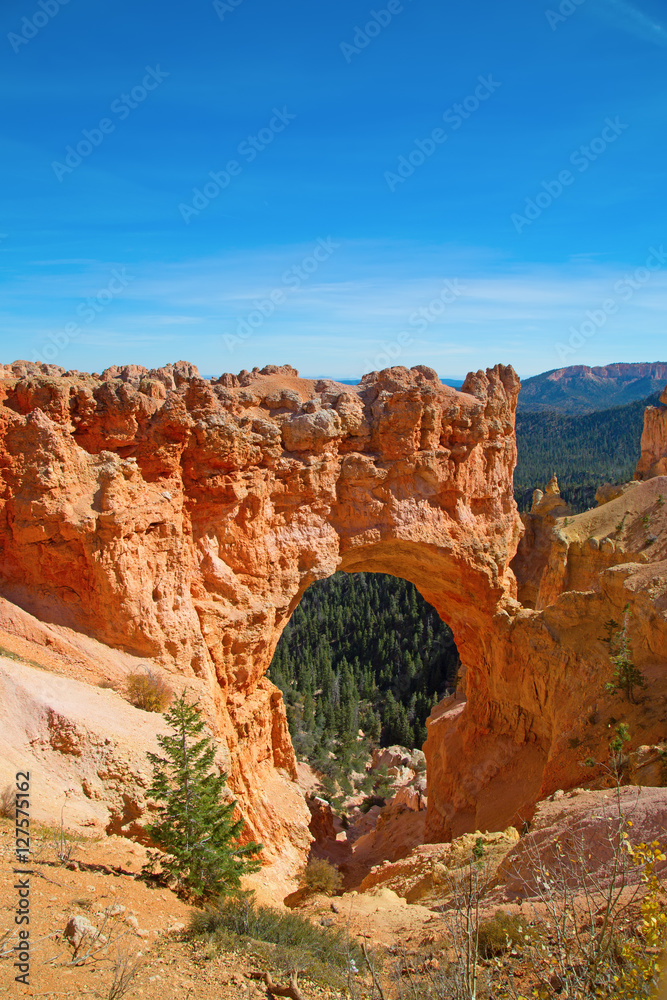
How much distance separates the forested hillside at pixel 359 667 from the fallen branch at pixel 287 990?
31.4 metres

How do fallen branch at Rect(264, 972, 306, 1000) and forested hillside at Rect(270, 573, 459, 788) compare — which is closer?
fallen branch at Rect(264, 972, 306, 1000)

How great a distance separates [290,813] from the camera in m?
20.2

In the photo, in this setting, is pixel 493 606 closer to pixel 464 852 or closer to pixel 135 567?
pixel 464 852

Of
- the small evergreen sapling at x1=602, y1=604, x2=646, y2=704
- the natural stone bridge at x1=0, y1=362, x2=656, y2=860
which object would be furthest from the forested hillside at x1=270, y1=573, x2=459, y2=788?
the small evergreen sapling at x1=602, y1=604, x2=646, y2=704

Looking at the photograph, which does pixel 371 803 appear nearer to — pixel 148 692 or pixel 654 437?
pixel 148 692

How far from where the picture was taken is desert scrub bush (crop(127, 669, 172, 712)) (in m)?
14.4

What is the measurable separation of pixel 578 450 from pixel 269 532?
13242 cm

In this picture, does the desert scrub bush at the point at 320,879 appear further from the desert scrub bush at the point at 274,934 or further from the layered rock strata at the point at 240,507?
the desert scrub bush at the point at 274,934

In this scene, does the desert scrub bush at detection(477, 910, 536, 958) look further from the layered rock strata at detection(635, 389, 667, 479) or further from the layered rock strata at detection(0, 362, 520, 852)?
the layered rock strata at detection(635, 389, 667, 479)

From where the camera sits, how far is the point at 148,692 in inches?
575

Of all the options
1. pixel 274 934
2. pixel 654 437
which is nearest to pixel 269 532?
pixel 274 934

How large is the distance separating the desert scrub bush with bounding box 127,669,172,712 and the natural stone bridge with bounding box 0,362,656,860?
2.67 feet

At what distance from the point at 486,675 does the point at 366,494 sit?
28.2 ft

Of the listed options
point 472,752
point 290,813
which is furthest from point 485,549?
point 290,813
